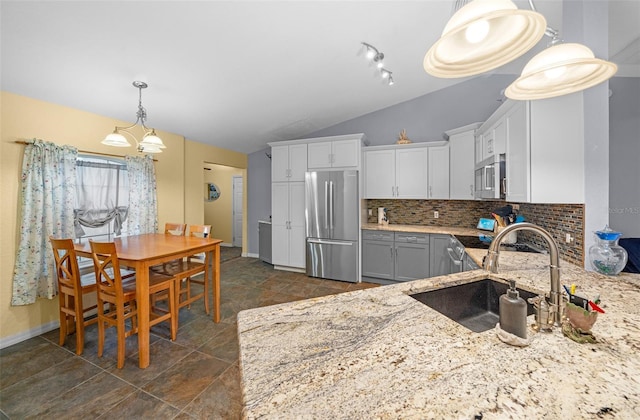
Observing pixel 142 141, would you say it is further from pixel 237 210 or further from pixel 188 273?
pixel 237 210

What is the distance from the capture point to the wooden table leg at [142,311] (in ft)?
6.26

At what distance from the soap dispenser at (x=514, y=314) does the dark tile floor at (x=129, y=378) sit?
1656 mm

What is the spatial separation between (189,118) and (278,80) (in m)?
1.45

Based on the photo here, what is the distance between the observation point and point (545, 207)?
225 cm

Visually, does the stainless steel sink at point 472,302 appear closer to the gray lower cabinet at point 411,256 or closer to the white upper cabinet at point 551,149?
the white upper cabinet at point 551,149

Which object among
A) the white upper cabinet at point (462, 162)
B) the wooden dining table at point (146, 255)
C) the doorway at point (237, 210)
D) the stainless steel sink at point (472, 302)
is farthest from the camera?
the doorway at point (237, 210)

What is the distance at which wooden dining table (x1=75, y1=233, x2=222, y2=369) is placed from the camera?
1916mm

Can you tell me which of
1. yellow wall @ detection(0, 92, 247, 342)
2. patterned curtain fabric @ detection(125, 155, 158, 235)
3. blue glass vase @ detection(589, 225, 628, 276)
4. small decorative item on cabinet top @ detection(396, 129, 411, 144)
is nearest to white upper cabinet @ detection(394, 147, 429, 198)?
small decorative item on cabinet top @ detection(396, 129, 411, 144)

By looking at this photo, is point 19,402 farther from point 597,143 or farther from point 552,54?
point 597,143

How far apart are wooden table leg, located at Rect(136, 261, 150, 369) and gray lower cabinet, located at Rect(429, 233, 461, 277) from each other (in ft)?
10.8

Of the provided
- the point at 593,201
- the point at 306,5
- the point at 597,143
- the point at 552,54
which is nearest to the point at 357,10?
the point at 306,5

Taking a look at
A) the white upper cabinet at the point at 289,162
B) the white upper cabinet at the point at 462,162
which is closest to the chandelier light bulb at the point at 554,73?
the white upper cabinet at the point at 462,162

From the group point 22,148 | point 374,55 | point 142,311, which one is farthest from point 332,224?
point 22,148

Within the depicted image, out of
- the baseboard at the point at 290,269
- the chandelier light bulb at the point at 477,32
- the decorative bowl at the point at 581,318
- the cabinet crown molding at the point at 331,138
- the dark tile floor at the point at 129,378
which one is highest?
the cabinet crown molding at the point at 331,138
